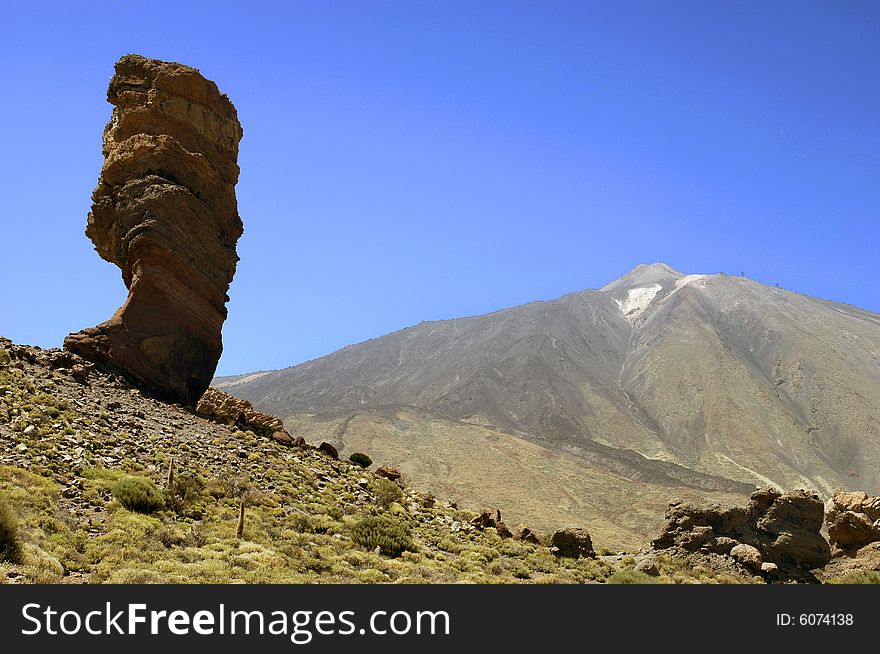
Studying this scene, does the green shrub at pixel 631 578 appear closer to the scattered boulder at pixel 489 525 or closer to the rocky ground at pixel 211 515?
the rocky ground at pixel 211 515

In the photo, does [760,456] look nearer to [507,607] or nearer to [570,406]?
[570,406]

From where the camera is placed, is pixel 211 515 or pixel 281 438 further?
pixel 281 438

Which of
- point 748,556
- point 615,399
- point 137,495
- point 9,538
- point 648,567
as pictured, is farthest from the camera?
point 615,399

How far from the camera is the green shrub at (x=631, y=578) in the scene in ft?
49.2

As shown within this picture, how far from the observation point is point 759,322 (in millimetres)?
144000

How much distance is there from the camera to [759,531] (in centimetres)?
1831

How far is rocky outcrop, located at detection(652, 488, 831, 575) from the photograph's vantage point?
57.9 ft

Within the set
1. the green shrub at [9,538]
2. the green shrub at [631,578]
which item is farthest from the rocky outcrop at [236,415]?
the green shrub at [631,578]

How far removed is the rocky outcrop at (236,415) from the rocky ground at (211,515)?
58 centimetres

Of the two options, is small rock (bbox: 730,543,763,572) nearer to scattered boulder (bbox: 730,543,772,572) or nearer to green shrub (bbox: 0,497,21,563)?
scattered boulder (bbox: 730,543,772,572)

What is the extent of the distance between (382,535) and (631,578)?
20.8 feet

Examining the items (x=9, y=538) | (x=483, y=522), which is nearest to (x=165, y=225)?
(x=9, y=538)

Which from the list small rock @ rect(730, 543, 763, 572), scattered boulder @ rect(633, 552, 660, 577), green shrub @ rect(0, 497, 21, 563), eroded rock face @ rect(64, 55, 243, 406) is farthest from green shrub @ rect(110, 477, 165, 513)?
small rock @ rect(730, 543, 763, 572)

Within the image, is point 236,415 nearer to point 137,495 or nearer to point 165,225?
point 165,225
